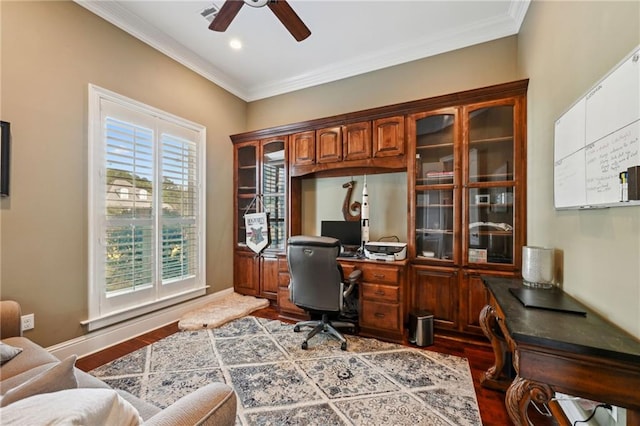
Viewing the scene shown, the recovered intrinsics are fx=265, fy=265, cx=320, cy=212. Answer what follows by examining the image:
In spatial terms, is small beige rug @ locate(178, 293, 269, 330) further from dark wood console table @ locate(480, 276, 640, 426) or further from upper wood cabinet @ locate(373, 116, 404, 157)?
dark wood console table @ locate(480, 276, 640, 426)

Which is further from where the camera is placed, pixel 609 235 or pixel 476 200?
pixel 476 200

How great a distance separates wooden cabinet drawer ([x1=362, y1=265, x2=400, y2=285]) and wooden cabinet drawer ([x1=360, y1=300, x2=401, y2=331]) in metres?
0.23

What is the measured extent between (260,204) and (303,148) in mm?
1062

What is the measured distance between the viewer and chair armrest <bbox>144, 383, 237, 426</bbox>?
0.76m

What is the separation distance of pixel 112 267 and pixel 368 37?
3.64 m

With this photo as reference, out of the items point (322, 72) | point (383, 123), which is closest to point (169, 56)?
point (322, 72)

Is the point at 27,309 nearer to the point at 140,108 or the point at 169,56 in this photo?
the point at 140,108

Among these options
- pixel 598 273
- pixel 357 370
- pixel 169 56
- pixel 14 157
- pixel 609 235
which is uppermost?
pixel 169 56

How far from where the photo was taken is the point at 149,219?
289cm

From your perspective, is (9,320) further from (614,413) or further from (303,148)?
(614,413)

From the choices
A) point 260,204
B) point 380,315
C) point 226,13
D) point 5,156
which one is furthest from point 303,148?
point 5,156

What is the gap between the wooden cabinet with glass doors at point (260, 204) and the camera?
12.3 ft

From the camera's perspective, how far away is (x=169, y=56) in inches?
123

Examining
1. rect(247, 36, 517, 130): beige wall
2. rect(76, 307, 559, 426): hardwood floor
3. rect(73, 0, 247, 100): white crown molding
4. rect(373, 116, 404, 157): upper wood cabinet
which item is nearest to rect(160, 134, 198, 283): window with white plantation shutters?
rect(76, 307, 559, 426): hardwood floor
